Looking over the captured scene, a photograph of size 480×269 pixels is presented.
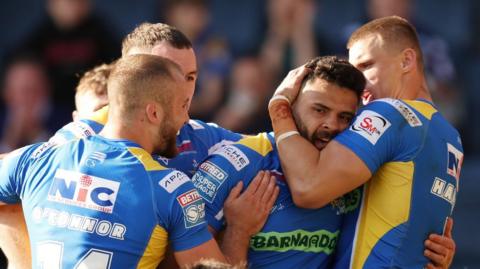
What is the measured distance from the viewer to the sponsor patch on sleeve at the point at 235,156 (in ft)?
14.9

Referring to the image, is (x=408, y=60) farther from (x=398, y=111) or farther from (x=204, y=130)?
(x=204, y=130)

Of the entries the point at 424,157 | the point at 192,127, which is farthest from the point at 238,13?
the point at 424,157

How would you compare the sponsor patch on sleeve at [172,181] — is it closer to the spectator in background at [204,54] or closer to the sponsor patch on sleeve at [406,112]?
the sponsor patch on sleeve at [406,112]

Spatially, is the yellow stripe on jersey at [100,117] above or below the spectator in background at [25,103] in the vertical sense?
above

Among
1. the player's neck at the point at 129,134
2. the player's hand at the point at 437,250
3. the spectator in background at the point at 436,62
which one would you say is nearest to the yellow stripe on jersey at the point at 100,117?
the player's neck at the point at 129,134

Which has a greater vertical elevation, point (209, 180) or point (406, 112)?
point (406, 112)

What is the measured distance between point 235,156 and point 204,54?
635cm

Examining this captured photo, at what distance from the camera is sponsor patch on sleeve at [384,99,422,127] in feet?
15.1

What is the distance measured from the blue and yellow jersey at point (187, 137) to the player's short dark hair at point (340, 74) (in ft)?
2.06

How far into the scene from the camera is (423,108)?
4.75 metres

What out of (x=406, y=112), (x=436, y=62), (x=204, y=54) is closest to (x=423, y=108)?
(x=406, y=112)

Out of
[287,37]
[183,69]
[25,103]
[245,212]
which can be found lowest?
[25,103]

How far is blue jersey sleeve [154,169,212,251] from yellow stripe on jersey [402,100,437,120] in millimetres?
1294

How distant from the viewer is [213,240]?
164 inches
